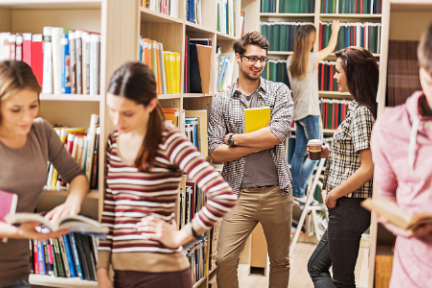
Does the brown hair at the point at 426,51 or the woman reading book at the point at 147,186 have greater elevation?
the brown hair at the point at 426,51

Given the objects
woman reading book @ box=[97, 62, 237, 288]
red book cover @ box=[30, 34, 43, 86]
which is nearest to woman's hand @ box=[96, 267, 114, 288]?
woman reading book @ box=[97, 62, 237, 288]

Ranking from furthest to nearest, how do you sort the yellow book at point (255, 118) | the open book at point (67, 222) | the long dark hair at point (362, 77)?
the yellow book at point (255, 118) < the long dark hair at point (362, 77) < the open book at point (67, 222)

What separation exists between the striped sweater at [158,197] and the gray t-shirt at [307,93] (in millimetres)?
3121

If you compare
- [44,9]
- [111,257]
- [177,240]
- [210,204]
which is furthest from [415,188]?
[44,9]

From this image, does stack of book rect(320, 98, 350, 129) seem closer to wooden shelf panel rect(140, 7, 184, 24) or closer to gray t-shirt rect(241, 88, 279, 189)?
gray t-shirt rect(241, 88, 279, 189)

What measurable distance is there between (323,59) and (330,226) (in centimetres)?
295

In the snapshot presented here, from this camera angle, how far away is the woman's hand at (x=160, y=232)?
59.4 inches

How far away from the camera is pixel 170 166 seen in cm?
154

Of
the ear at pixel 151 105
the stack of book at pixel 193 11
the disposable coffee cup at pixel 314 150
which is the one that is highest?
the stack of book at pixel 193 11

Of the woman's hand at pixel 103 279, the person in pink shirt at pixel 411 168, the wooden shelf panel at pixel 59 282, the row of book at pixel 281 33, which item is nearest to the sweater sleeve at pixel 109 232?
the woman's hand at pixel 103 279

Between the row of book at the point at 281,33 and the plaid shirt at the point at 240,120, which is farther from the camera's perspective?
the row of book at the point at 281,33

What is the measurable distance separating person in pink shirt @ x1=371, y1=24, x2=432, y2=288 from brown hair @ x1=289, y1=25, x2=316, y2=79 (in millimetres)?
3108

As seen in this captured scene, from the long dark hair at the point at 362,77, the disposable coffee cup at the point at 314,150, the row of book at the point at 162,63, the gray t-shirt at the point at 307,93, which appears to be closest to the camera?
the row of book at the point at 162,63

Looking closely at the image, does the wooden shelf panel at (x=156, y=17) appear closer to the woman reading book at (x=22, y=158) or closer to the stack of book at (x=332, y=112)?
the woman reading book at (x=22, y=158)
